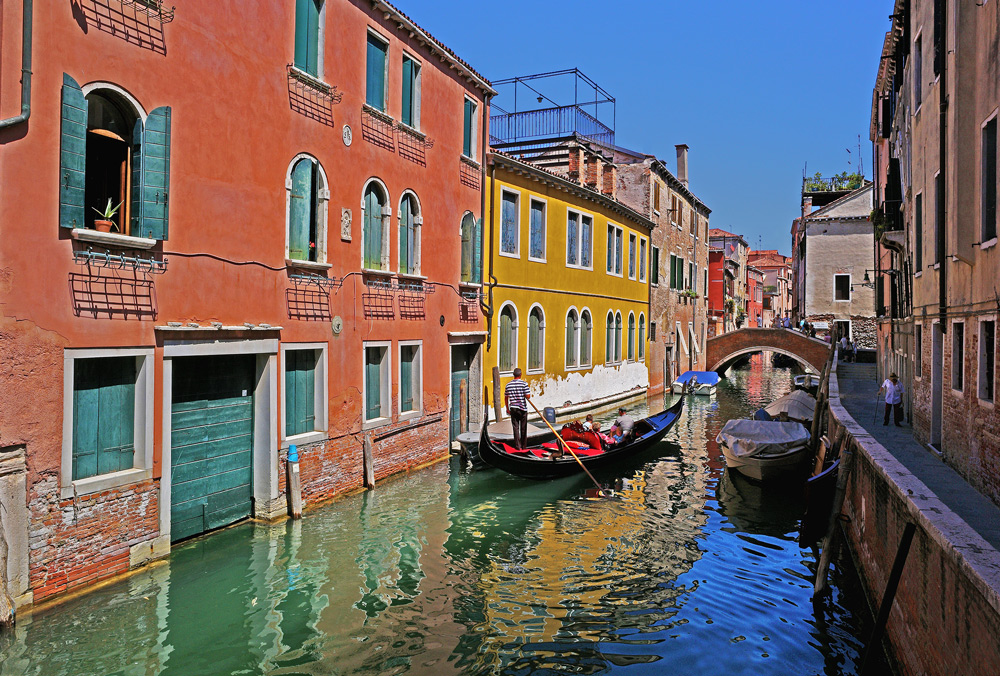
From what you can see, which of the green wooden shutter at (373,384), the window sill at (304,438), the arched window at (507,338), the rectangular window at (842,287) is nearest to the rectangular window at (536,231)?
the arched window at (507,338)

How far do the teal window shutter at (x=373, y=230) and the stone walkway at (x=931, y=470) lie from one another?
699 centimetres

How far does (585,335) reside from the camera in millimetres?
18062

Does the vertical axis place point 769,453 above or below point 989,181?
below

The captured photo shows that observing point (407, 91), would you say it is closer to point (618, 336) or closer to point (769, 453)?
point (769, 453)

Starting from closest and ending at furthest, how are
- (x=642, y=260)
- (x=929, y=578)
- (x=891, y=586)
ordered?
(x=929, y=578), (x=891, y=586), (x=642, y=260)

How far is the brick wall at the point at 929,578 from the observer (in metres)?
3.45

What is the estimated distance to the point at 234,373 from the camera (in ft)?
25.1

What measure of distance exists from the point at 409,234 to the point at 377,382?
234cm

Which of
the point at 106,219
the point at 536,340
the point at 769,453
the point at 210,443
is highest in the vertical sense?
the point at 106,219

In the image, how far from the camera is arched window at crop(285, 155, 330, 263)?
8.29m

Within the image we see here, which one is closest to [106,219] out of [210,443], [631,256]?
[210,443]

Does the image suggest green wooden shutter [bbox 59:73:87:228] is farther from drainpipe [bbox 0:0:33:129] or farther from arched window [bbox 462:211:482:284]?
arched window [bbox 462:211:482:284]

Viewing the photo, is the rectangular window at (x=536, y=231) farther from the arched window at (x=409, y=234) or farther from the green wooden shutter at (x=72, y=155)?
the green wooden shutter at (x=72, y=155)

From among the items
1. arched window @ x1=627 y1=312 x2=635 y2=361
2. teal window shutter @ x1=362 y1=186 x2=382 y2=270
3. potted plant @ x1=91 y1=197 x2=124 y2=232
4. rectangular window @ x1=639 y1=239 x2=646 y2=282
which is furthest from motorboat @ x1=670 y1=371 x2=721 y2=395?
potted plant @ x1=91 y1=197 x2=124 y2=232
